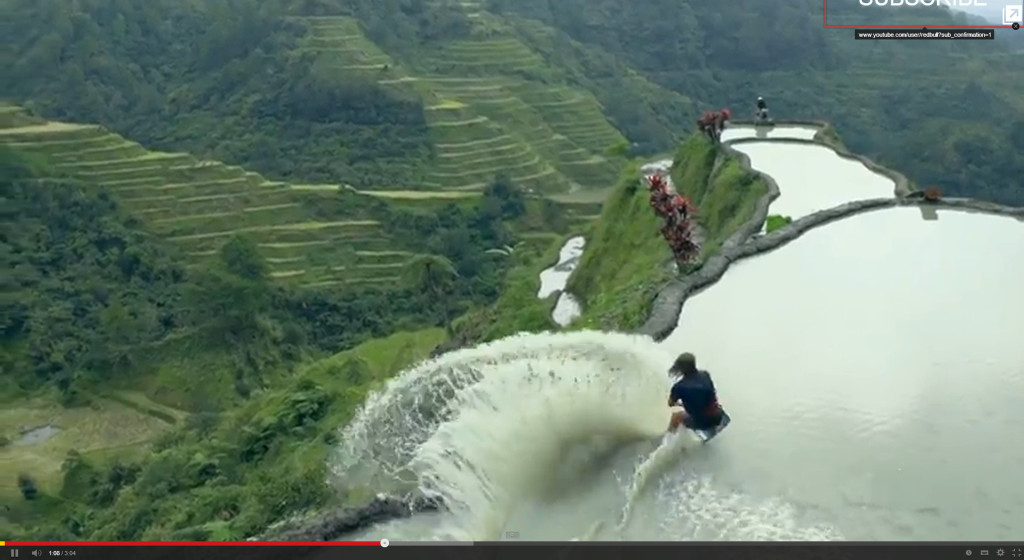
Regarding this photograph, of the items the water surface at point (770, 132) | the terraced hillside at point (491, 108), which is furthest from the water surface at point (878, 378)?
the terraced hillside at point (491, 108)

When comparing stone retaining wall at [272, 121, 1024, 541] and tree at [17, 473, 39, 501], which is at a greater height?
stone retaining wall at [272, 121, 1024, 541]

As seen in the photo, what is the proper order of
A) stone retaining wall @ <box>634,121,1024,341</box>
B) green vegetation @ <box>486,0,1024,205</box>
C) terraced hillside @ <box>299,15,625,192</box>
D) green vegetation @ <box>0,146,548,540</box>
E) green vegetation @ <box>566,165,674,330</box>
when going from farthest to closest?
1. green vegetation @ <box>486,0,1024,205</box>
2. terraced hillside @ <box>299,15,625,192</box>
3. green vegetation @ <box>0,146,548,540</box>
4. green vegetation @ <box>566,165,674,330</box>
5. stone retaining wall @ <box>634,121,1024,341</box>

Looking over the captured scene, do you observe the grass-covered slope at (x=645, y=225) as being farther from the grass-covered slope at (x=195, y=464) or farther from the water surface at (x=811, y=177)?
the grass-covered slope at (x=195, y=464)

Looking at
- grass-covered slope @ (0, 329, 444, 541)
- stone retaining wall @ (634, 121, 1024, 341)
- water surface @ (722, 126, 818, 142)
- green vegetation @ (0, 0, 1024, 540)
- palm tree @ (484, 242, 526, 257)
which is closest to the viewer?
grass-covered slope @ (0, 329, 444, 541)

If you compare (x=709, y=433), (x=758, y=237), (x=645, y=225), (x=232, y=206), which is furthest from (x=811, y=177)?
(x=232, y=206)

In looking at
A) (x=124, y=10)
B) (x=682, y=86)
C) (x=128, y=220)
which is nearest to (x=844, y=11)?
(x=682, y=86)

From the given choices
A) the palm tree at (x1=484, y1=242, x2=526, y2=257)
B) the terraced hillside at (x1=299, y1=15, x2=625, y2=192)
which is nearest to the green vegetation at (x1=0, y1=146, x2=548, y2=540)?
the palm tree at (x1=484, y1=242, x2=526, y2=257)

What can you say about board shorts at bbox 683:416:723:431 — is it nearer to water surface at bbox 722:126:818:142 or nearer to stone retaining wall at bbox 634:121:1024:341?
stone retaining wall at bbox 634:121:1024:341

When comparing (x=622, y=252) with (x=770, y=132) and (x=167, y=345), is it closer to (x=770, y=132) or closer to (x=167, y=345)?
(x=770, y=132)

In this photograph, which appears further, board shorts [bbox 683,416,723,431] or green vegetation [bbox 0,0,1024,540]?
green vegetation [bbox 0,0,1024,540]
